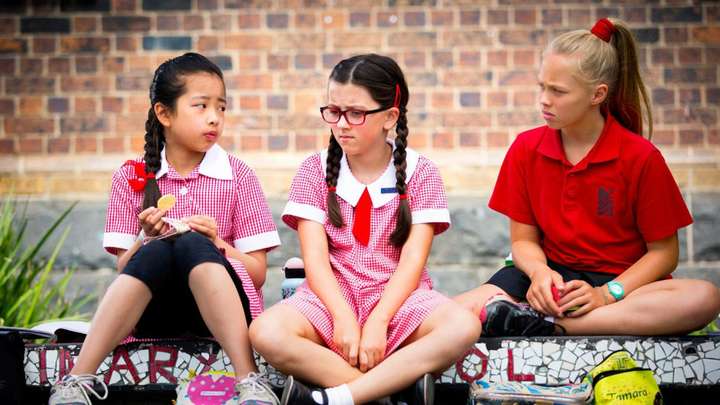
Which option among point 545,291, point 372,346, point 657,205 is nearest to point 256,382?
point 372,346

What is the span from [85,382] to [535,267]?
62.9 inches

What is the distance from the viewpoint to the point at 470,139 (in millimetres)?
5633

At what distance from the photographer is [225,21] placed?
18.6 ft

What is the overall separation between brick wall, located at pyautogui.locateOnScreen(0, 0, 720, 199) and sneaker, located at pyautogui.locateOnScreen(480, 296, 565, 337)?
193cm

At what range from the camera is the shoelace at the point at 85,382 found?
336cm

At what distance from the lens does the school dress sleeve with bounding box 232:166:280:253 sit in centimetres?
391

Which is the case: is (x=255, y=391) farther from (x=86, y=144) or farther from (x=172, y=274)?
(x=86, y=144)

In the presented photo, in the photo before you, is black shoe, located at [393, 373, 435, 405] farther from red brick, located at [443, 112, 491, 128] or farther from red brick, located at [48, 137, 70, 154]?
red brick, located at [48, 137, 70, 154]

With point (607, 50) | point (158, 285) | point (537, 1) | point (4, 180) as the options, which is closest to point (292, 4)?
point (537, 1)

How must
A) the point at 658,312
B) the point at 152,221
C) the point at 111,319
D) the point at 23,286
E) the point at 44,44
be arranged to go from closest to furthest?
the point at 111,319, the point at 152,221, the point at 658,312, the point at 23,286, the point at 44,44

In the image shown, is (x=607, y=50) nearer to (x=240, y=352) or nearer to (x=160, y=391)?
(x=240, y=352)

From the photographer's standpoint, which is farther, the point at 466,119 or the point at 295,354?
the point at 466,119

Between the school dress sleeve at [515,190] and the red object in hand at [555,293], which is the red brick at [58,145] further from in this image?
the red object in hand at [555,293]

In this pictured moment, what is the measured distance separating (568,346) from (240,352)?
1125 millimetres
